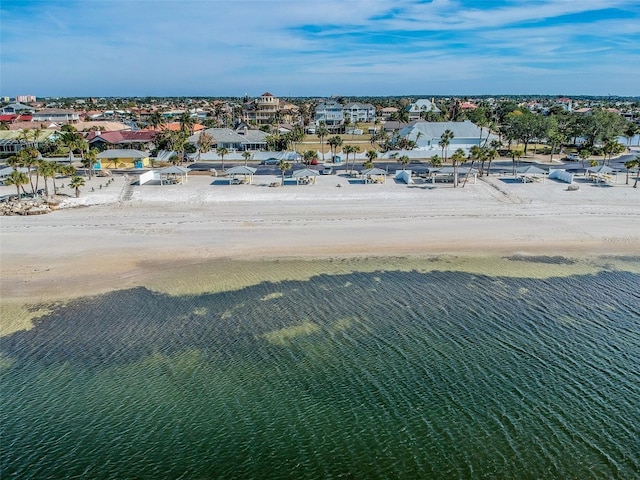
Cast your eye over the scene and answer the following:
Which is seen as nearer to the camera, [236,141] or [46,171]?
[46,171]

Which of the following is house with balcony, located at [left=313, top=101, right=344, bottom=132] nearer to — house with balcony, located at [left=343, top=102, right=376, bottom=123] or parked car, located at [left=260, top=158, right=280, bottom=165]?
house with balcony, located at [left=343, top=102, right=376, bottom=123]

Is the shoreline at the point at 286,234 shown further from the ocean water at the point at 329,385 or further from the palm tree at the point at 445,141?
the palm tree at the point at 445,141

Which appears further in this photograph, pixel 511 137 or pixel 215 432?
pixel 511 137

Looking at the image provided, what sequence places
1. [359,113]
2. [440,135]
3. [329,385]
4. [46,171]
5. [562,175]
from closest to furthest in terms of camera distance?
[329,385], [46,171], [562,175], [440,135], [359,113]

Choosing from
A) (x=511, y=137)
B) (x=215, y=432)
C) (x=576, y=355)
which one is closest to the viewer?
(x=215, y=432)

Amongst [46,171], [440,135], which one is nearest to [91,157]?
[46,171]

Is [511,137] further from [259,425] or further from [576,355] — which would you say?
[259,425]

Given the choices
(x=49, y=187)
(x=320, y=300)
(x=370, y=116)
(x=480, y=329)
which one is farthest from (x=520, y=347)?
(x=370, y=116)

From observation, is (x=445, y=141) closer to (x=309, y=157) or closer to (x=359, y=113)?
(x=309, y=157)

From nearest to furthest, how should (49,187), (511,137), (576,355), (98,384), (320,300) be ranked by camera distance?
(98,384)
(576,355)
(320,300)
(49,187)
(511,137)
